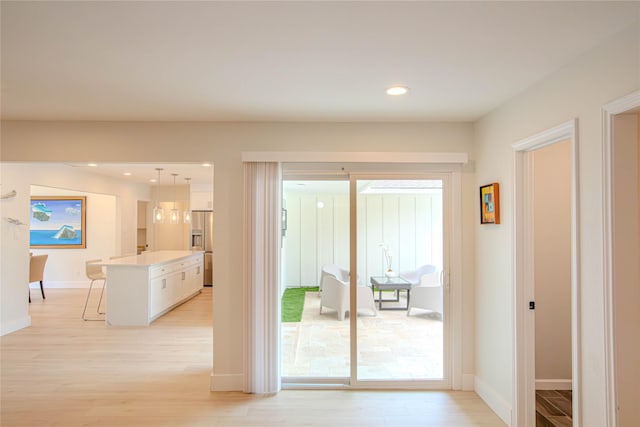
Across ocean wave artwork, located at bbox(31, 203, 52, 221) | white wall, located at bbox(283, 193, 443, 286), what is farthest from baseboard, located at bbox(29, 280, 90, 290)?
white wall, located at bbox(283, 193, 443, 286)

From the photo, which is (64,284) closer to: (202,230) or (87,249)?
(87,249)

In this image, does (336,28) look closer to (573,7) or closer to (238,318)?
(573,7)

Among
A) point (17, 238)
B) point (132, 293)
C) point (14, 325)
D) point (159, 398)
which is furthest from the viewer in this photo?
point (132, 293)

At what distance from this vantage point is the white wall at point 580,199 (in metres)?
1.85

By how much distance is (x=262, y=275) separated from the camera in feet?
10.8

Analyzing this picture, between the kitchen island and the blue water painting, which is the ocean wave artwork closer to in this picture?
the blue water painting

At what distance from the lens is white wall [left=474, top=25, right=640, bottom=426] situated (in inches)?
72.9

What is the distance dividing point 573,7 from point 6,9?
2.45 m

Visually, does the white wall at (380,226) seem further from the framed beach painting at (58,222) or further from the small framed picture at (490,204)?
the framed beach painting at (58,222)

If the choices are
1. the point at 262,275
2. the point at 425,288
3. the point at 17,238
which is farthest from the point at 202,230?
the point at 425,288

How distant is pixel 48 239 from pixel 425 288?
8995 mm

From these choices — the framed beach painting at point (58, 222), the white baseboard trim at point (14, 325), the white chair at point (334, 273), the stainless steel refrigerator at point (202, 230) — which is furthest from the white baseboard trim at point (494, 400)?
the framed beach painting at point (58, 222)

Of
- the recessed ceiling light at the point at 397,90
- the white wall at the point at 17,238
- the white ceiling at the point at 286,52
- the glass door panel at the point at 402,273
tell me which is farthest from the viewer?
the white wall at the point at 17,238

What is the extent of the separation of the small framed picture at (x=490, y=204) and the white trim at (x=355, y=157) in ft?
1.29
